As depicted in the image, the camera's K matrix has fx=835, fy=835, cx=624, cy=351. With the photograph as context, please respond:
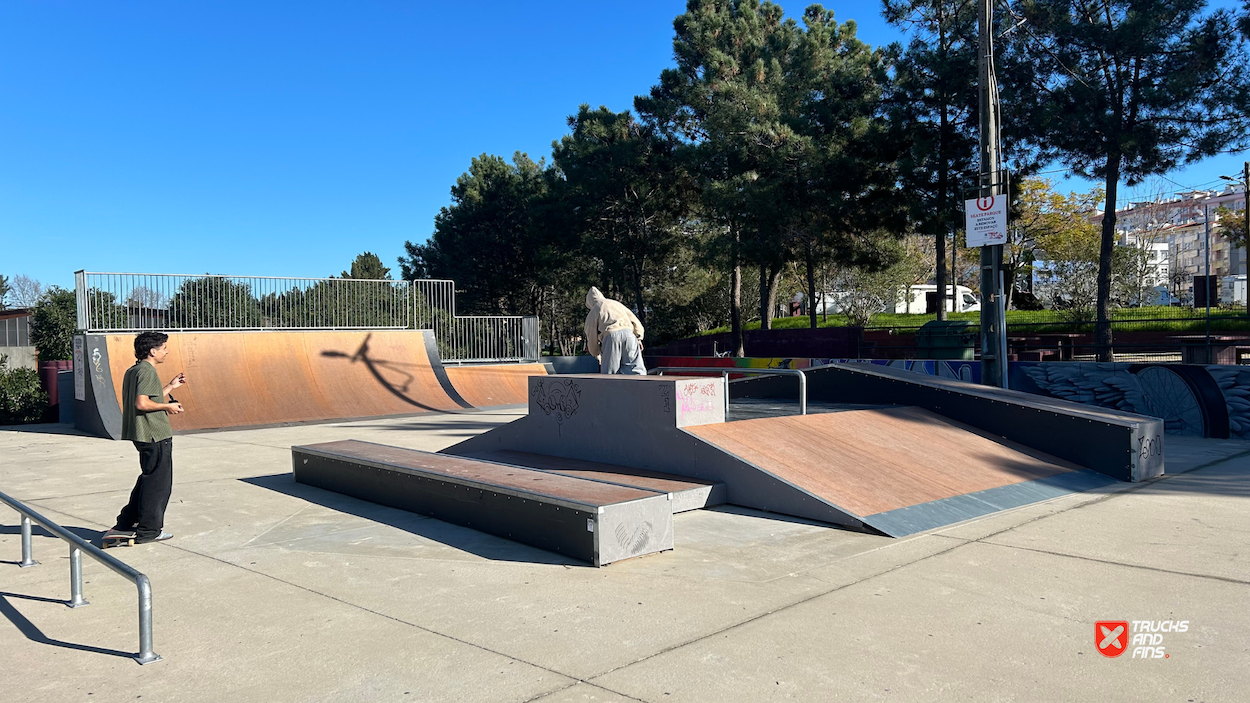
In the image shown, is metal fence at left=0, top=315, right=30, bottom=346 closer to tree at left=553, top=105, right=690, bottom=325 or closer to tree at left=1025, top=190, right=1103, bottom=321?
tree at left=553, top=105, right=690, bottom=325

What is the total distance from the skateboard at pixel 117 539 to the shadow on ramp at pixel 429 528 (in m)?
1.80

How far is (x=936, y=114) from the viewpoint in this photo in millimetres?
22797

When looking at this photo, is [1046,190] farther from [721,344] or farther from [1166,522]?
[1166,522]

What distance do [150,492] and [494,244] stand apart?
38.7 metres

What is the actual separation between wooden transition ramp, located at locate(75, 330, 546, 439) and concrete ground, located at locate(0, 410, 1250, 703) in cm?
977

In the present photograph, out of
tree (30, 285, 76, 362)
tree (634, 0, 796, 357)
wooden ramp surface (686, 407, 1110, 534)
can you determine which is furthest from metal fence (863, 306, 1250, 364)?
tree (30, 285, 76, 362)

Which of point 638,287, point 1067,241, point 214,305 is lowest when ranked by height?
point 214,305

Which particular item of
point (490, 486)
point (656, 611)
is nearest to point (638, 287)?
point (490, 486)

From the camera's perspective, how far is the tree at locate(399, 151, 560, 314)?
43656 millimetres

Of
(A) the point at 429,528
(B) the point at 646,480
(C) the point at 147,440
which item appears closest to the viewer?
(C) the point at 147,440

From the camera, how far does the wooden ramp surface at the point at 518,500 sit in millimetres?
5695

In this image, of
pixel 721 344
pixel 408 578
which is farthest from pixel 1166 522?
pixel 721 344

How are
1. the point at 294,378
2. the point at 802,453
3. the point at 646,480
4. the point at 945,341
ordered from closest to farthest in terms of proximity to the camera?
the point at 646,480
the point at 802,453
the point at 945,341
the point at 294,378

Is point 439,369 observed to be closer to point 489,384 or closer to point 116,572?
point 489,384
